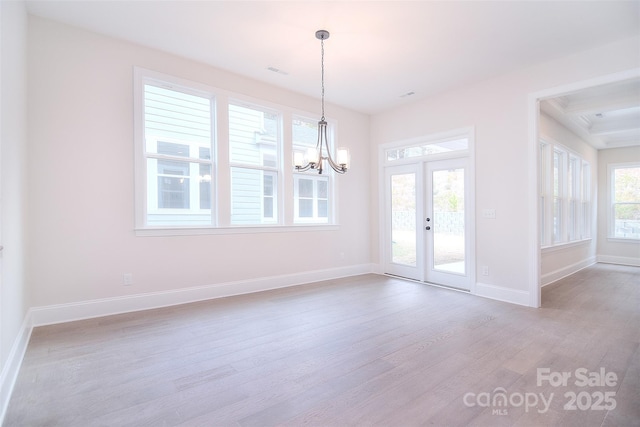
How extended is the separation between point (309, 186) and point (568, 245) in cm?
510

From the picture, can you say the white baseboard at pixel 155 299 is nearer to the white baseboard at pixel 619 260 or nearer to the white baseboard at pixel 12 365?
the white baseboard at pixel 12 365

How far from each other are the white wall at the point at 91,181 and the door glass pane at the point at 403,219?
3.10 metres

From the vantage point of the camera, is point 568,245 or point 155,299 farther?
point 568,245

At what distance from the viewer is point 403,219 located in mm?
5672

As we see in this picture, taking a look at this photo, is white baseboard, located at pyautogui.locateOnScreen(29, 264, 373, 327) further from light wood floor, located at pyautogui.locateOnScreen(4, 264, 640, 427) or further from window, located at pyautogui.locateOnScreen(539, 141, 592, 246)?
window, located at pyautogui.locateOnScreen(539, 141, 592, 246)

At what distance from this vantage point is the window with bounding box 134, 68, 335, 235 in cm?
380

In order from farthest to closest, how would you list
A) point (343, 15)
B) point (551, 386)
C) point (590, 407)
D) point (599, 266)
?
1. point (599, 266)
2. point (343, 15)
3. point (551, 386)
4. point (590, 407)

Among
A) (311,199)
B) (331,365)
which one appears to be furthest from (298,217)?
(331,365)

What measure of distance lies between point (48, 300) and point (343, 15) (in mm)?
4166

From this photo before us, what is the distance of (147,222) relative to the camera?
12.3 ft

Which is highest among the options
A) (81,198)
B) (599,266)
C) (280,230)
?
(81,198)

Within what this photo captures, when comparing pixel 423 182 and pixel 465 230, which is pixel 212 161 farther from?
pixel 465 230

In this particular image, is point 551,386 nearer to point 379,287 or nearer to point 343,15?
point 379,287

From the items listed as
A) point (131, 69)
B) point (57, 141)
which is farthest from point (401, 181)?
point (57, 141)
